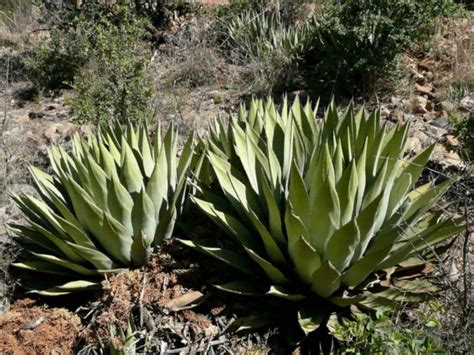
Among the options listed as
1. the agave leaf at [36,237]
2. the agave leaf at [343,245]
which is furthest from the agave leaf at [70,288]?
the agave leaf at [343,245]

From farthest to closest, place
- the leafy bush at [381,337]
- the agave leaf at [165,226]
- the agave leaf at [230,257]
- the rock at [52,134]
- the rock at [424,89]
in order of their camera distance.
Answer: the rock at [424,89] < the rock at [52,134] < the agave leaf at [165,226] < the agave leaf at [230,257] < the leafy bush at [381,337]

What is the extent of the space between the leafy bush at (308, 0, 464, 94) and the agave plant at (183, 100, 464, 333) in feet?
10.0

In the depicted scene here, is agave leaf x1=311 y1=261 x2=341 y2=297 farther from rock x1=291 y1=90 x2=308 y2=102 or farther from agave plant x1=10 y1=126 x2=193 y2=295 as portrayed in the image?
rock x1=291 y1=90 x2=308 y2=102

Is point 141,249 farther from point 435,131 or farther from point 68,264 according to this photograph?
point 435,131

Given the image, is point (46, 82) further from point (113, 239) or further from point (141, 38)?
point (113, 239)

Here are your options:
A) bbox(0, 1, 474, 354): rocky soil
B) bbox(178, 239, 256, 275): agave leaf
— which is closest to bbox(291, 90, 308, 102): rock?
bbox(0, 1, 474, 354): rocky soil

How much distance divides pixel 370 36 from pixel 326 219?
421cm

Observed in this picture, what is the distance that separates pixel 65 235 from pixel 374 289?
1.75 m

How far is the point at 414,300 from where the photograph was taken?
2.81m

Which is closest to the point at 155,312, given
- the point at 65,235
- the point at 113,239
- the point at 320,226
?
the point at 113,239

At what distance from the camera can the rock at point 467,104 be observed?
19.3ft

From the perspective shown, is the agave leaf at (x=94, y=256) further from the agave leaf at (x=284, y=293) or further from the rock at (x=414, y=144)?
the rock at (x=414, y=144)

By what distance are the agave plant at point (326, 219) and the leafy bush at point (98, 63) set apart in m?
2.61

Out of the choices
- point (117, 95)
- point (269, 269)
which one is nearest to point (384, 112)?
point (117, 95)
